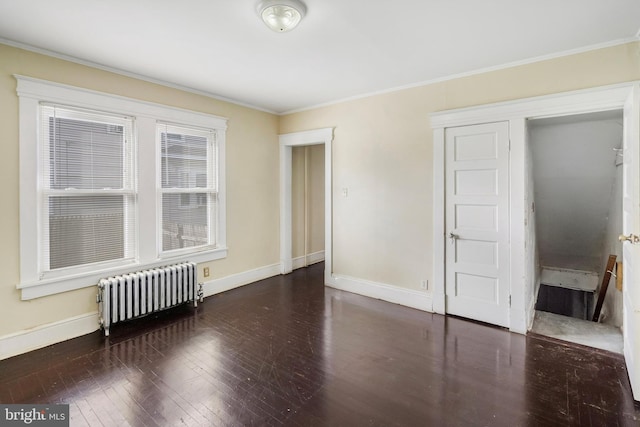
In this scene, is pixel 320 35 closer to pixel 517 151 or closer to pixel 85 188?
pixel 517 151

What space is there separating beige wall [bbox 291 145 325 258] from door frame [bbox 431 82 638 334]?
258cm

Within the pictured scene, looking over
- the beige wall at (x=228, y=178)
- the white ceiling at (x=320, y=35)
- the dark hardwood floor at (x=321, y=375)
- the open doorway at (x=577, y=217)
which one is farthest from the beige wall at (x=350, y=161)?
the dark hardwood floor at (x=321, y=375)

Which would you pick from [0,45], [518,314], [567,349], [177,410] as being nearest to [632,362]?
[567,349]

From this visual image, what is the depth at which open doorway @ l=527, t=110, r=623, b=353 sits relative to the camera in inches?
124

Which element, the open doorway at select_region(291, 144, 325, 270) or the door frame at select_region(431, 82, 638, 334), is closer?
the door frame at select_region(431, 82, 638, 334)

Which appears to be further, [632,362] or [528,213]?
[528,213]

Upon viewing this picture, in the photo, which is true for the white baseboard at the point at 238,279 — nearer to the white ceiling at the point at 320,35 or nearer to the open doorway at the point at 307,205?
the open doorway at the point at 307,205

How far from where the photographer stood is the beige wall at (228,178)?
2607 mm

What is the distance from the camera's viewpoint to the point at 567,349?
2.73 meters

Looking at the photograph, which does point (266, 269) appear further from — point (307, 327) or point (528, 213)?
point (528, 213)

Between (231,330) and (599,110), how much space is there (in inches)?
151

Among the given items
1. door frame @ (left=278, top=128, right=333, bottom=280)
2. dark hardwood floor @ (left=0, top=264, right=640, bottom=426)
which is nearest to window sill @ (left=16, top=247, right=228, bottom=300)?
dark hardwood floor @ (left=0, top=264, right=640, bottom=426)

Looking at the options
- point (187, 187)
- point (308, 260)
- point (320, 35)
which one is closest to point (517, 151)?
point (320, 35)

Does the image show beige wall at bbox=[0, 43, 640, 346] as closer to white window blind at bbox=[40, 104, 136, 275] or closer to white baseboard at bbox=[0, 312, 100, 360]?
white baseboard at bbox=[0, 312, 100, 360]
